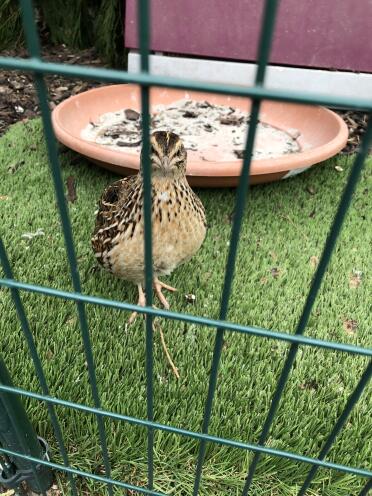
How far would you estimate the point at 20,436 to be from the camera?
1.45 m

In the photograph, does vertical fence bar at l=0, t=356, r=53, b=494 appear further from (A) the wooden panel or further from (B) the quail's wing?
(A) the wooden panel

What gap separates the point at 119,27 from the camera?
5.20 m

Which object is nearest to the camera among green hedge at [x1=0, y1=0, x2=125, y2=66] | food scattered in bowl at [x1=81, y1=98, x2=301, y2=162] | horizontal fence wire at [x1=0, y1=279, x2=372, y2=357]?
horizontal fence wire at [x1=0, y1=279, x2=372, y2=357]

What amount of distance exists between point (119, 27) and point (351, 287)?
4.12 meters

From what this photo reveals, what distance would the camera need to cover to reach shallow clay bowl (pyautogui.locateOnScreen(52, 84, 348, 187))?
9.72 ft

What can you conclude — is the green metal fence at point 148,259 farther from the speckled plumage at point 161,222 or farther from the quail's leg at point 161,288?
the quail's leg at point 161,288

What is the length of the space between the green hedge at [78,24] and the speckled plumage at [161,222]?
145 inches

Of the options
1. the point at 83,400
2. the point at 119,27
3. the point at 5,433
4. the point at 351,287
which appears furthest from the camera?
the point at 119,27

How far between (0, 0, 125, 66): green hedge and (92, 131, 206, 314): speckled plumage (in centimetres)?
369

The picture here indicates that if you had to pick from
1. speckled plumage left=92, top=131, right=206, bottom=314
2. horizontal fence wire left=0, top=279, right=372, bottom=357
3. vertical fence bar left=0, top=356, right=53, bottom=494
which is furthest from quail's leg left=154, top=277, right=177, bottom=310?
horizontal fence wire left=0, top=279, right=372, bottom=357

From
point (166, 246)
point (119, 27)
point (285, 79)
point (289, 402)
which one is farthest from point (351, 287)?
point (119, 27)

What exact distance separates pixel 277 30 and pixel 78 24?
96.5 inches

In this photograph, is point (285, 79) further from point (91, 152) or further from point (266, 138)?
point (91, 152)

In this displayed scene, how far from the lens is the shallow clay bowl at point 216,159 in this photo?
296 cm
